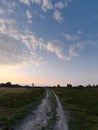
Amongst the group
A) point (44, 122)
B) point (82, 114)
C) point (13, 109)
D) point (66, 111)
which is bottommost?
point (44, 122)

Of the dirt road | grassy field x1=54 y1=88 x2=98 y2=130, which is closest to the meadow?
grassy field x1=54 y1=88 x2=98 y2=130

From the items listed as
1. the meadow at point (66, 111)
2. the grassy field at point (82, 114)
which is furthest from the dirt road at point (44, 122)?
the grassy field at point (82, 114)

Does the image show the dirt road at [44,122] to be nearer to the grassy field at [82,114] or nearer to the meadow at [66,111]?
the meadow at [66,111]

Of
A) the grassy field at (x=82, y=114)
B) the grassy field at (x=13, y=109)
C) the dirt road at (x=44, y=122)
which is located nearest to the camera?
the dirt road at (x=44, y=122)

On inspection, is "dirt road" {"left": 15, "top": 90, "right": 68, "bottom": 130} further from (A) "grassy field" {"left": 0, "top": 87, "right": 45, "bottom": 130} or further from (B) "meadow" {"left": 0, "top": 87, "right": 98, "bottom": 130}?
(A) "grassy field" {"left": 0, "top": 87, "right": 45, "bottom": 130}

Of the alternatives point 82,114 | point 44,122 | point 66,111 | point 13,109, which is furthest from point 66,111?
point 44,122

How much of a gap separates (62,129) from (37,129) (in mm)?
1859

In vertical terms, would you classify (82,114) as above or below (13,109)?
below

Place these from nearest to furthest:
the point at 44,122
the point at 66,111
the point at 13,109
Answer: the point at 44,122, the point at 66,111, the point at 13,109

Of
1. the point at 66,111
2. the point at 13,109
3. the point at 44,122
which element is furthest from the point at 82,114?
the point at 13,109

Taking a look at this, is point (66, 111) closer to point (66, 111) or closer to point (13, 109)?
point (66, 111)

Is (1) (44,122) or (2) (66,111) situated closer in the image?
(1) (44,122)

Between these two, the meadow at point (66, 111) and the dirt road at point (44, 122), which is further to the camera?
the meadow at point (66, 111)

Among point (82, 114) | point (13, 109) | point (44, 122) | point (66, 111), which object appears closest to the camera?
point (44, 122)
